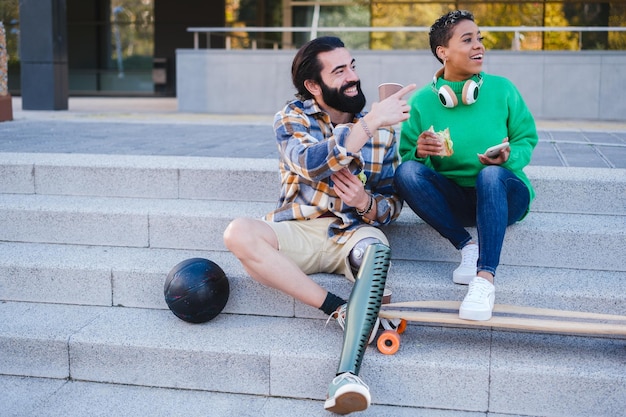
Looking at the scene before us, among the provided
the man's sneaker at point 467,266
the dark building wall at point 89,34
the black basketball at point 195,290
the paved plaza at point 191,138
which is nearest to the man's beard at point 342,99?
the man's sneaker at point 467,266

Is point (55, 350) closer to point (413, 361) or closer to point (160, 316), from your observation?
point (160, 316)

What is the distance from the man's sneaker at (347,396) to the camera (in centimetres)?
285

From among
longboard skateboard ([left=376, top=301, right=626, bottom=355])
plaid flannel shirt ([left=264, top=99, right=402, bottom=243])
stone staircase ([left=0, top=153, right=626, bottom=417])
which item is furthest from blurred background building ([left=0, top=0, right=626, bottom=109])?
longboard skateboard ([left=376, top=301, right=626, bottom=355])

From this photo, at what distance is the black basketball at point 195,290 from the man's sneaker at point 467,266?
46.1 inches

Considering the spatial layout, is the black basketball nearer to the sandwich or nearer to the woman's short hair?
the sandwich

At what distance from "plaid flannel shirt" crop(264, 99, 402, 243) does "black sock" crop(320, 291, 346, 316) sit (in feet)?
1.04

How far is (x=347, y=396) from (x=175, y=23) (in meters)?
18.2

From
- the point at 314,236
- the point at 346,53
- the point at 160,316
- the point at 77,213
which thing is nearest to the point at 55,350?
the point at 160,316

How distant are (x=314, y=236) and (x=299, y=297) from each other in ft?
1.19

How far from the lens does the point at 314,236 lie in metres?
3.67

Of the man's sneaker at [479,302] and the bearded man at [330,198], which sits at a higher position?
the bearded man at [330,198]

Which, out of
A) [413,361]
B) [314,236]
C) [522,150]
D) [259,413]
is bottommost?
[259,413]

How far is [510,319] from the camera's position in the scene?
10.7 feet

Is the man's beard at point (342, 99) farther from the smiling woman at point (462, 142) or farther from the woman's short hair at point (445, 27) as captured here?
the woman's short hair at point (445, 27)
